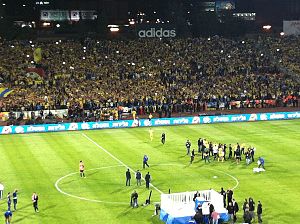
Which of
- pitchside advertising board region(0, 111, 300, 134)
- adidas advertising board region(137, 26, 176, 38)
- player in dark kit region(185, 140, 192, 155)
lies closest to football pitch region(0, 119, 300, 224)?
player in dark kit region(185, 140, 192, 155)

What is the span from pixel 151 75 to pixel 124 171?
128ft

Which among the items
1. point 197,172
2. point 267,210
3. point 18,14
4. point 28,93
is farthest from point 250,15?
point 267,210

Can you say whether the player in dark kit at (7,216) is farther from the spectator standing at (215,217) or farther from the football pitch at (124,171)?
the spectator standing at (215,217)

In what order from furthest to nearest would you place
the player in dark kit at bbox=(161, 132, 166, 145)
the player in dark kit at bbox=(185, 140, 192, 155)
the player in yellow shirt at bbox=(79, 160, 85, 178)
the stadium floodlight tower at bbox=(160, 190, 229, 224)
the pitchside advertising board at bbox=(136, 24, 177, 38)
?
the pitchside advertising board at bbox=(136, 24, 177, 38) < the player in dark kit at bbox=(161, 132, 166, 145) < the player in dark kit at bbox=(185, 140, 192, 155) < the player in yellow shirt at bbox=(79, 160, 85, 178) < the stadium floodlight tower at bbox=(160, 190, 229, 224)

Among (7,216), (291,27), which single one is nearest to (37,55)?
(291,27)

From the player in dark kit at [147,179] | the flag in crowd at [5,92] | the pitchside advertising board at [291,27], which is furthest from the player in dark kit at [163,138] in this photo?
the pitchside advertising board at [291,27]

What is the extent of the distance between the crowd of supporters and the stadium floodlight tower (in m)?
36.2

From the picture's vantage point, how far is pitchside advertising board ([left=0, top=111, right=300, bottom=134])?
65.1 metres

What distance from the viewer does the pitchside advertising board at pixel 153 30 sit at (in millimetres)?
96375

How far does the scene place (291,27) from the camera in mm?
104125

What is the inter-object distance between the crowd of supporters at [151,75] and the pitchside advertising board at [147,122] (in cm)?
276

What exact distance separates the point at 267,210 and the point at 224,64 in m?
54.7

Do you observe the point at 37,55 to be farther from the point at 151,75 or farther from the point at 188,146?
the point at 188,146

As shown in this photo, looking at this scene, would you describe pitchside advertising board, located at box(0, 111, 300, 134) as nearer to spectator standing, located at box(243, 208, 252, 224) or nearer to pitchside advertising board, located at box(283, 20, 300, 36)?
pitchside advertising board, located at box(283, 20, 300, 36)
